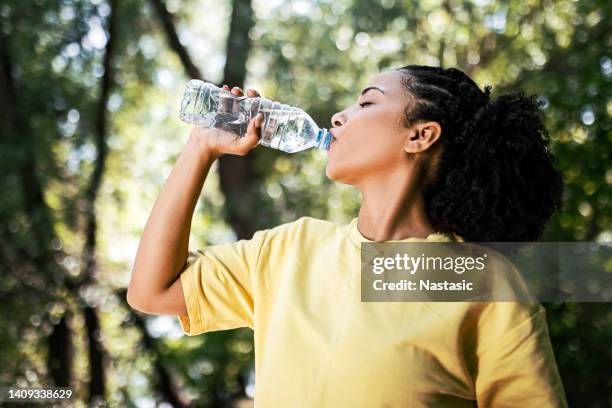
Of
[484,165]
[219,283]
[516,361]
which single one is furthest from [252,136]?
[516,361]

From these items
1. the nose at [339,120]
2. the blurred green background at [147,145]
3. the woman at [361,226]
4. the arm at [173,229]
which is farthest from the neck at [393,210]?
the blurred green background at [147,145]

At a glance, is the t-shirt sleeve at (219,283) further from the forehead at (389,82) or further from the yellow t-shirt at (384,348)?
the forehead at (389,82)

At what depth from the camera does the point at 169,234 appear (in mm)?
1438

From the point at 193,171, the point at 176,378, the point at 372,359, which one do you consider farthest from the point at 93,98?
the point at 372,359

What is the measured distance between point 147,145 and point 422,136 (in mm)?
4382

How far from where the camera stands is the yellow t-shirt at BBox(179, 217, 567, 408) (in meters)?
1.23

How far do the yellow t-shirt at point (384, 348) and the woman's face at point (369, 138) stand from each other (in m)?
0.14

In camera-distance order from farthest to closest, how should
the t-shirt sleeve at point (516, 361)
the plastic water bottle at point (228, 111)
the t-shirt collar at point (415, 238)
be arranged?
the plastic water bottle at point (228, 111), the t-shirt collar at point (415, 238), the t-shirt sleeve at point (516, 361)

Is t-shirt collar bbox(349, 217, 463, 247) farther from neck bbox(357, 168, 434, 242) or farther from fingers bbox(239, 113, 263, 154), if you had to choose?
fingers bbox(239, 113, 263, 154)

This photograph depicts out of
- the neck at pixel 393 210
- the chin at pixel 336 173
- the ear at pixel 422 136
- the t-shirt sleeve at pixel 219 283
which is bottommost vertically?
the t-shirt sleeve at pixel 219 283

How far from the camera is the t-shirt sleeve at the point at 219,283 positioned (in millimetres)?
1451

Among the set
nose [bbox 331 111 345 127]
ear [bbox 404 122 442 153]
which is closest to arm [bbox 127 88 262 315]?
nose [bbox 331 111 345 127]

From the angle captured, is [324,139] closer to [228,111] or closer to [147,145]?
[228,111]

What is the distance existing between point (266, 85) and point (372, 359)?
4287 millimetres
